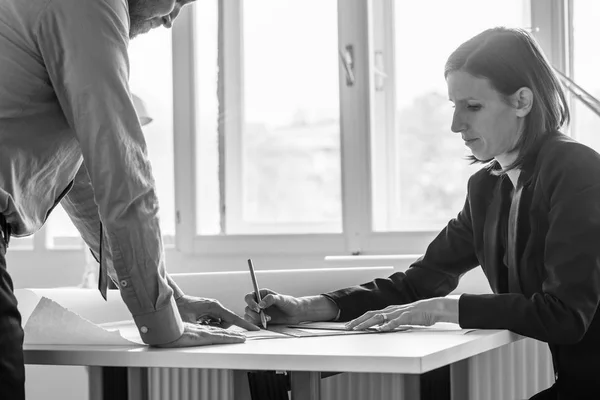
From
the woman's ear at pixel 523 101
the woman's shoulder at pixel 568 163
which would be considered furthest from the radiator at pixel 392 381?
the woman's ear at pixel 523 101

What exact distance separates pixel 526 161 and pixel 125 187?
89cm

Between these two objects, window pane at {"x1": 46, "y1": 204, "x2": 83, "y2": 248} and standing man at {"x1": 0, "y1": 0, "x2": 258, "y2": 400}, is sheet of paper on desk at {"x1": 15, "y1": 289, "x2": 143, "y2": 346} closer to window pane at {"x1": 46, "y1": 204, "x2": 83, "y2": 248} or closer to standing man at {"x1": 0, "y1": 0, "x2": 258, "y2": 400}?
standing man at {"x1": 0, "y1": 0, "x2": 258, "y2": 400}

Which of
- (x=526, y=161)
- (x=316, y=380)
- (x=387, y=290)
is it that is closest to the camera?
(x=316, y=380)

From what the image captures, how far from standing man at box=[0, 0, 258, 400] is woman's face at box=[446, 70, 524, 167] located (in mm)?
778

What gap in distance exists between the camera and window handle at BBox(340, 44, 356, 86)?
3.22m

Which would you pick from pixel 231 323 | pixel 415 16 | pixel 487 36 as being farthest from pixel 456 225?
pixel 415 16

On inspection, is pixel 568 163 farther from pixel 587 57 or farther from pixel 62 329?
pixel 587 57

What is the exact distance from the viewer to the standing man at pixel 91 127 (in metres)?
1.32

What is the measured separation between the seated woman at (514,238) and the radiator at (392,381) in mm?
142

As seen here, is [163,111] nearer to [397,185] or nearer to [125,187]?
[397,185]

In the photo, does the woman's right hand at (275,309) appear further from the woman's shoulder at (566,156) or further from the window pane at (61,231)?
the window pane at (61,231)

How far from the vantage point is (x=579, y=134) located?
3004mm

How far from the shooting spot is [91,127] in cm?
132

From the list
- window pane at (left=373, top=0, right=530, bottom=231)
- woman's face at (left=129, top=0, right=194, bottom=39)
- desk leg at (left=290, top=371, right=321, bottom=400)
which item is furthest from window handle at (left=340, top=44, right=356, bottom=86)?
desk leg at (left=290, top=371, right=321, bottom=400)
